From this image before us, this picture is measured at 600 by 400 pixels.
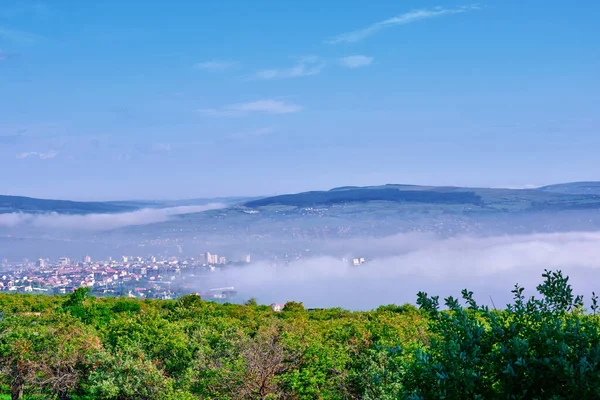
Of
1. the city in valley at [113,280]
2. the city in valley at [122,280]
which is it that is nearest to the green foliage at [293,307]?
the city in valley at [122,280]

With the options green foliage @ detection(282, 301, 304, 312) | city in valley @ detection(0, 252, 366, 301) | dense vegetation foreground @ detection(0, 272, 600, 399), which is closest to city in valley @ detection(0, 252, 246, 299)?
city in valley @ detection(0, 252, 366, 301)

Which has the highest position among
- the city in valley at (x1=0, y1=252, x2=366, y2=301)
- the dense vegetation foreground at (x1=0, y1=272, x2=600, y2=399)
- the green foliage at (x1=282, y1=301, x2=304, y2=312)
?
the dense vegetation foreground at (x1=0, y1=272, x2=600, y2=399)

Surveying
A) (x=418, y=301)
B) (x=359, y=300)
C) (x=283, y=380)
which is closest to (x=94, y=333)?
(x=283, y=380)

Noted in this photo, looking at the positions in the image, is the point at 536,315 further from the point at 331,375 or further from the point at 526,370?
the point at 331,375

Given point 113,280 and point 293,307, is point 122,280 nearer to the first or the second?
Answer: point 113,280

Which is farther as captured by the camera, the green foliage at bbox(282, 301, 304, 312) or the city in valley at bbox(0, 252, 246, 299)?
the city in valley at bbox(0, 252, 246, 299)

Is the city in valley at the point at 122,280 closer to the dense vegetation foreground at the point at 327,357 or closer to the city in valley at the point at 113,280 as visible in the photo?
the city in valley at the point at 113,280

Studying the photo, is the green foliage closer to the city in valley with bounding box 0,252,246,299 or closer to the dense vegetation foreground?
the dense vegetation foreground

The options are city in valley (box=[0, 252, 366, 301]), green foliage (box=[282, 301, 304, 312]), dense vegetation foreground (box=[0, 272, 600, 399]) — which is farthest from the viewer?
city in valley (box=[0, 252, 366, 301])

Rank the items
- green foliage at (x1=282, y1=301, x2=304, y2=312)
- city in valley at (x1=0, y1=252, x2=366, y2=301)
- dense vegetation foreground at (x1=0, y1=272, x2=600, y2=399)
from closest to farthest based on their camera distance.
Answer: dense vegetation foreground at (x1=0, y1=272, x2=600, y2=399), green foliage at (x1=282, y1=301, x2=304, y2=312), city in valley at (x1=0, y1=252, x2=366, y2=301)
